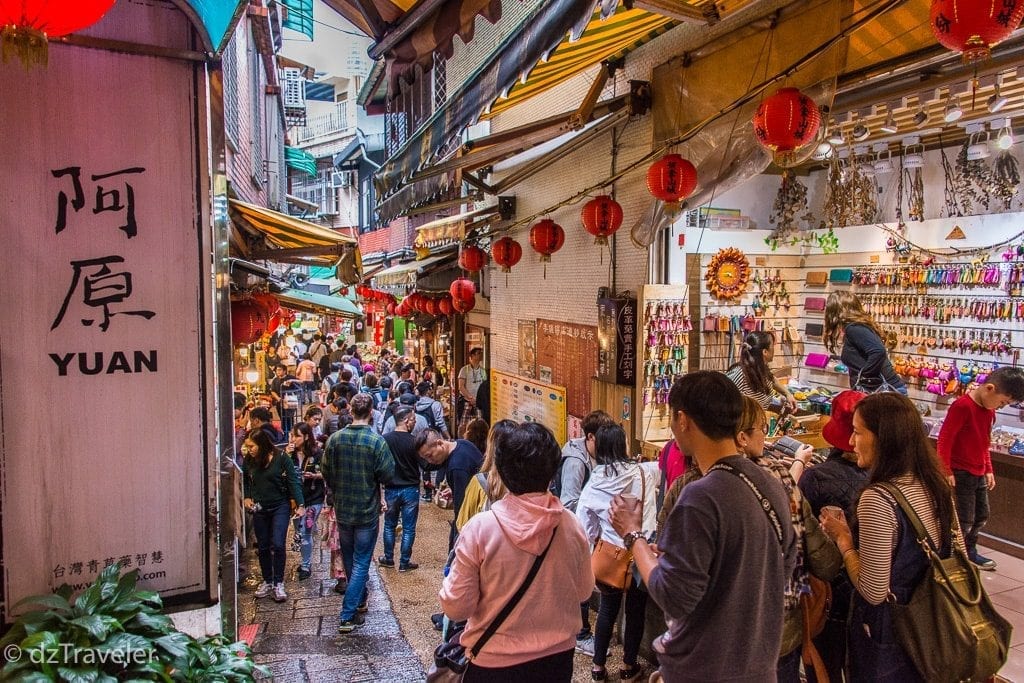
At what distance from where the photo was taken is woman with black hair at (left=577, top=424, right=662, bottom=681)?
473 centimetres

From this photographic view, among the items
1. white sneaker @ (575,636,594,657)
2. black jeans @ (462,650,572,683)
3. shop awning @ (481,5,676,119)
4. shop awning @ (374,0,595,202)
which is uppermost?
shop awning @ (481,5,676,119)

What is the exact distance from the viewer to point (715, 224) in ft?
27.6

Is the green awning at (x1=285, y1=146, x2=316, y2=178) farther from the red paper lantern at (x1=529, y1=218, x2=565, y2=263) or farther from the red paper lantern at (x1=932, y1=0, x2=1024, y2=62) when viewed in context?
the red paper lantern at (x1=932, y1=0, x2=1024, y2=62)

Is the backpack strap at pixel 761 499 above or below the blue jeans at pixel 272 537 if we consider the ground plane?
above

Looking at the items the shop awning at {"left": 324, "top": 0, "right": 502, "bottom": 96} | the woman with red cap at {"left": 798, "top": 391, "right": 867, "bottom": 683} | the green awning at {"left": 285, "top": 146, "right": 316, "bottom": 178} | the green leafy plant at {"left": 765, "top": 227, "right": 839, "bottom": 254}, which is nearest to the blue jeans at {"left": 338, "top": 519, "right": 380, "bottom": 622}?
the woman with red cap at {"left": 798, "top": 391, "right": 867, "bottom": 683}

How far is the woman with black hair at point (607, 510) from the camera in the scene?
473 cm

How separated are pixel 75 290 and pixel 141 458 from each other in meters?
0.91

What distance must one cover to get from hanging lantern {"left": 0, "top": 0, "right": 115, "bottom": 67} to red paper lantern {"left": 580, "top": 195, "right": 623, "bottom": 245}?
4800mm

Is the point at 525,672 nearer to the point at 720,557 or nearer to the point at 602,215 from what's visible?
the point at 720,557

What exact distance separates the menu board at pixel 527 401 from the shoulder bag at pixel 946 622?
513 cm

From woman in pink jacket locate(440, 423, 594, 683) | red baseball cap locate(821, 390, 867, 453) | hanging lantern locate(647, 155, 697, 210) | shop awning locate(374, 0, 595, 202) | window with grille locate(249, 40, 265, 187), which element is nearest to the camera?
woman in pink jacket locate(440, 423, 594, 683)

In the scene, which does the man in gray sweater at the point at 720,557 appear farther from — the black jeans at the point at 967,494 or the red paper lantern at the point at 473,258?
the red paper lantern at the point at 473,258

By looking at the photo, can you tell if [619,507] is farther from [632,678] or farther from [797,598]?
[632,678]

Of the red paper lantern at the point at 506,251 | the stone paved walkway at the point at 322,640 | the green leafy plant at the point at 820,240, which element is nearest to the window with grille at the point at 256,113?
the red paper lantern at the point at 506,251
